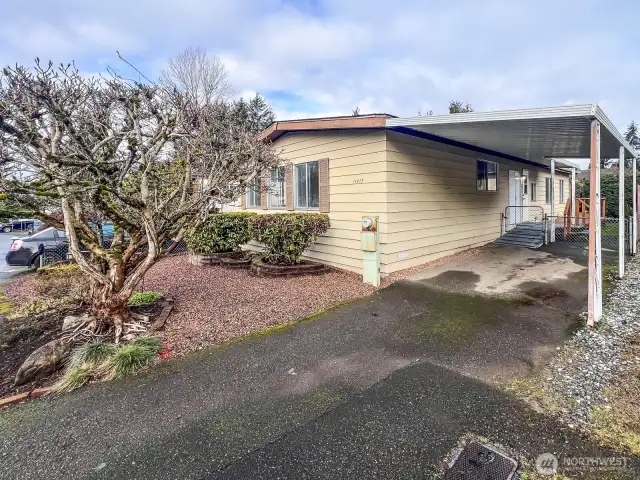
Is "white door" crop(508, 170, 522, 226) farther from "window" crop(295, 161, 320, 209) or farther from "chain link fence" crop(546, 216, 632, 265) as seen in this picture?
"window" crop(295, 161, 320, 209)

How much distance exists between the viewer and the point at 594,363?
137 inches

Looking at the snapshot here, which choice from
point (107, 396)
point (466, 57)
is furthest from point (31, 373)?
point (466, 57)

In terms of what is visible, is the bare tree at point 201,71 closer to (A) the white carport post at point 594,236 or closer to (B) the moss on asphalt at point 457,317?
(B) the moss on asphalt at point 457,317

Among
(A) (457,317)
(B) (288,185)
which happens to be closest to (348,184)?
(B) (288,185)

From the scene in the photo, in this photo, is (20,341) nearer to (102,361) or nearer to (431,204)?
(102,361)

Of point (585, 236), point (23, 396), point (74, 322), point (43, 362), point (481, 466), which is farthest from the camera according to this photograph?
point (585, 236)

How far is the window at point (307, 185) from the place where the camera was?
856cm

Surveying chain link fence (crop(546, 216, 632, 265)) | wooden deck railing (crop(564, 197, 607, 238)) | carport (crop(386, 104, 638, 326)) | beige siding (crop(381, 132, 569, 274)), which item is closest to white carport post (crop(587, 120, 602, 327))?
carport (crop(386, 104, 638, 326))

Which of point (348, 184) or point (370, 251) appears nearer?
point (370, 251)

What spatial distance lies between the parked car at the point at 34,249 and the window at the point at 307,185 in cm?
656

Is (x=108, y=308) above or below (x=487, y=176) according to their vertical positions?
below

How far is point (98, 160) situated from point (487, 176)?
10.4m

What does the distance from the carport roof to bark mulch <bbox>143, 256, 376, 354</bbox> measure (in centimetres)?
331

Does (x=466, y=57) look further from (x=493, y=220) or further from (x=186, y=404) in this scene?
(x=186, y=404)
